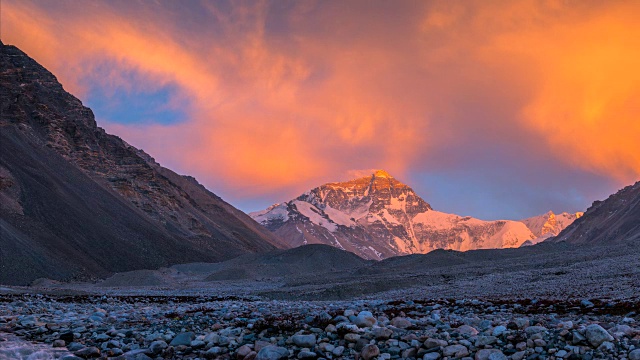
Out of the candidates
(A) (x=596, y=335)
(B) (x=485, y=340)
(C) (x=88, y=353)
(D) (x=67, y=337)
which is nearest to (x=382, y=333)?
(B) (x=485, y=340)

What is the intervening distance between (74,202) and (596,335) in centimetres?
11869

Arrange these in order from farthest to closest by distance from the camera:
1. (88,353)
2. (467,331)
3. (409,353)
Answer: (88,353) → (467,331) → (409,353)

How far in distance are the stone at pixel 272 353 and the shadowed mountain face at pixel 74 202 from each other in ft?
225

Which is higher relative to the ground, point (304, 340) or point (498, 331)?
point (498, 331)

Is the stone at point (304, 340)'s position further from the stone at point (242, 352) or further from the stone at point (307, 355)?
the stone at point (242, 352)

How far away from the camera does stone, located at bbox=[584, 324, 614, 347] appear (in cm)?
943

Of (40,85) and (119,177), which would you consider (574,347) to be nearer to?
(119,177)

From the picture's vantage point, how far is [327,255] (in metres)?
114

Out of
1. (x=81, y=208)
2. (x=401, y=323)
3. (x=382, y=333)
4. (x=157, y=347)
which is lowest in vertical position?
(x=157, y=347)

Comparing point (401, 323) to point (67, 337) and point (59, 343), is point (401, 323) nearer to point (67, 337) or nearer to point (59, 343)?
point (59, 343)

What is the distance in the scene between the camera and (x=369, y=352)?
33.0 ft

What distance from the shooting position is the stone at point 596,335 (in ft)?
30.9

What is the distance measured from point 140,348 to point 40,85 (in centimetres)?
19379

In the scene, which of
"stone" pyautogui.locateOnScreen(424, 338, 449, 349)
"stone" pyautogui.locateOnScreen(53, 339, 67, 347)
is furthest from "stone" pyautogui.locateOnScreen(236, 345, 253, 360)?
"stone" pyautogui.locateOnScreen(53, 339, 67, 347)
